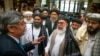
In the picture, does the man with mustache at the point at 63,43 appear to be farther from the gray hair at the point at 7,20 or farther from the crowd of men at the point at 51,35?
the gray hair at the point at 7,20

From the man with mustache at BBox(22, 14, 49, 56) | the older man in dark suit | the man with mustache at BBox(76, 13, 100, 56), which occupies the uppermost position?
the older man in dark suit

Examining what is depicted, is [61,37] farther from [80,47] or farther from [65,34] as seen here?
[80,47]

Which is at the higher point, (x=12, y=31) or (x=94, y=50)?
(x=12, y=31)

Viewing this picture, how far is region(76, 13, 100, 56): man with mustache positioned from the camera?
303cm

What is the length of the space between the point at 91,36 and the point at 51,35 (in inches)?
36.1

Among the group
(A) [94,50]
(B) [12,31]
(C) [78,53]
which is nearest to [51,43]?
(C) [78,53]

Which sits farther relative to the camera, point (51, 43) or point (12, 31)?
point (51, 43)

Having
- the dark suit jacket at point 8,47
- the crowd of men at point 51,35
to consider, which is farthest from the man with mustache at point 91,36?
the dark suit jacket at point 8,47

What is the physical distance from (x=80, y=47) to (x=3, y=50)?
159 cm

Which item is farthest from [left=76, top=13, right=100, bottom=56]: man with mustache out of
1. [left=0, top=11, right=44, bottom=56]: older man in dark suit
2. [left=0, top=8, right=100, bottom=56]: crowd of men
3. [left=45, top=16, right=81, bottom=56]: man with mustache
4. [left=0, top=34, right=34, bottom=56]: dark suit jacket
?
[left=0, top=34, right=34, bottom=56]: dark suit jacket

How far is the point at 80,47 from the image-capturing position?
129 inches

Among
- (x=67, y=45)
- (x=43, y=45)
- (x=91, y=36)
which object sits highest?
(x=91, y=36)

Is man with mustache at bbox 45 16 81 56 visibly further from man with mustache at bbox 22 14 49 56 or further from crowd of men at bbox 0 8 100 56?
man with mustache at bbox 22 14 49 56

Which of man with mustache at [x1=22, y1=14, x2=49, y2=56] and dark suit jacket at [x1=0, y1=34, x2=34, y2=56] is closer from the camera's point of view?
dark suit jacket at [x1=0, y1=34, x2=34, y2=56]
